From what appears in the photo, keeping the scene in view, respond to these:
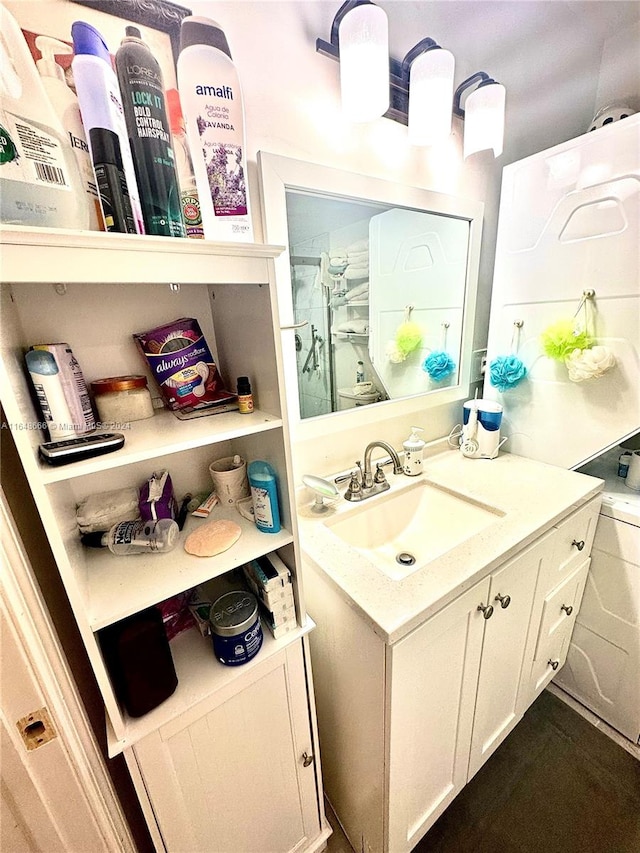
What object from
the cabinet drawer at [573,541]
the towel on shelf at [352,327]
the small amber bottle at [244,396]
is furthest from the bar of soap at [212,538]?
the cabinet drawer at [573,541]

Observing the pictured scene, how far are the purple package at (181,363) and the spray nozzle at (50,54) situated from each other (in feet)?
1.47

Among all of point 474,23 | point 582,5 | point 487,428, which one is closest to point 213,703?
point 487,428

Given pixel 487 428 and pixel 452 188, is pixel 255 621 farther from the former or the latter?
pixel 452 188

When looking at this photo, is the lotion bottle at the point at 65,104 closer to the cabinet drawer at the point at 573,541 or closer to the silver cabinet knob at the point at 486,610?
the silver cabinet knob at the point at 486,610

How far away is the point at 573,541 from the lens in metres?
→ 1.09

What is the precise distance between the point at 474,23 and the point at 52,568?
186cm

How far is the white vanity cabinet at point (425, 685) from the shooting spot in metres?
0.73

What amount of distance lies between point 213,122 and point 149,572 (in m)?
0.81

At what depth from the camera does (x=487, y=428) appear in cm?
134

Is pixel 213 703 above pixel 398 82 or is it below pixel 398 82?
below

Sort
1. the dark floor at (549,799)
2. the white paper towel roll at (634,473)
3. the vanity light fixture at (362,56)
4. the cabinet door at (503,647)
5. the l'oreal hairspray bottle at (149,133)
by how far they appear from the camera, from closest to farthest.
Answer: the l'oreal hairspray bottle at (149,133) < the vanity light fixture at (362,56) < the cabinet door at (503,647) < the dark floor at (549,799) < the white paper towel roll at (634,473)

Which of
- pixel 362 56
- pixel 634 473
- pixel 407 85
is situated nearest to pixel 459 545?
pixel 634 473

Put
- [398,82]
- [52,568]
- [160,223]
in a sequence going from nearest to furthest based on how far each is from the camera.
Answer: [160,223]
[52,568]
[398,82]

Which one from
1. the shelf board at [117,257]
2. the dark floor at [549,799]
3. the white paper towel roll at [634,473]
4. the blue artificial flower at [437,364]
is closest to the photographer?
the shelf board at [117,257]
